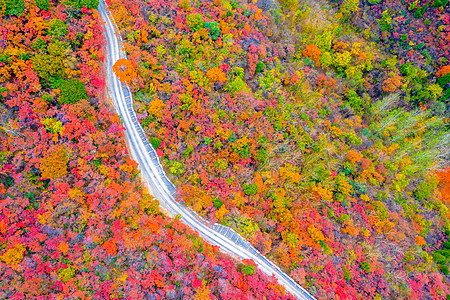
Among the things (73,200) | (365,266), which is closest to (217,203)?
(73,200)

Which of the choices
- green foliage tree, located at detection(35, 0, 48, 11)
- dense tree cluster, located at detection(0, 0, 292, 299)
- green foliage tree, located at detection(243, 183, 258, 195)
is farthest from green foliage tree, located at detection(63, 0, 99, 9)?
green foliage tree, located at detection(243, 183, 258, 195)

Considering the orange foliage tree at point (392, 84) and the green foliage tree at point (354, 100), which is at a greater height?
the orange foliage tree at point (392, 84)

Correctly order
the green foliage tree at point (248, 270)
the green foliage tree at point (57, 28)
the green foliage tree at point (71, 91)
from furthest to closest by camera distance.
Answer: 1. the green foliage tree at point (57, 28)
2. the green foliage tree at point (248, 270)
3. the green foliage tree at point (71, 91)

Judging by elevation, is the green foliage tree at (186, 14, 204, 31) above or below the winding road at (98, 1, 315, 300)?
above

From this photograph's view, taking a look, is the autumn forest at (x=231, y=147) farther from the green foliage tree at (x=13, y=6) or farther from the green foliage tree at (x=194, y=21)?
the green foliage tree at (x=13, y=6)

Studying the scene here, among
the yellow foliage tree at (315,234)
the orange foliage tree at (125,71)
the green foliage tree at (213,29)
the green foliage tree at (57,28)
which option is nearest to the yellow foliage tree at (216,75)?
the green foliage tree at (213,29)

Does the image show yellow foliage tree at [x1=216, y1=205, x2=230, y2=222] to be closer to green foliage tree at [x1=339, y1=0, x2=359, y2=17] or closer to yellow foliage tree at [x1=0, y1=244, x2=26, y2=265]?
yellow foliage tree at [x1=0, y1=244, x2=26, y2=265]
